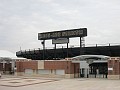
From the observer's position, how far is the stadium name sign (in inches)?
2847

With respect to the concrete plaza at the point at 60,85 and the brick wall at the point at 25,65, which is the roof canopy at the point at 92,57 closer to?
the brick wall at the point at 25,65

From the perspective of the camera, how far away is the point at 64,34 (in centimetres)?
7631

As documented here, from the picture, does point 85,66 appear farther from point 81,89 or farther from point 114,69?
point 81,89

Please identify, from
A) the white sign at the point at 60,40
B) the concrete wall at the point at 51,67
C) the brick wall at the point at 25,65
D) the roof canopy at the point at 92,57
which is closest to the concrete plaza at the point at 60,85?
the roof canopy at the point at 92,57

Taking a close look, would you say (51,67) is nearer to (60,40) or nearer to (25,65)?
→ (25,65)

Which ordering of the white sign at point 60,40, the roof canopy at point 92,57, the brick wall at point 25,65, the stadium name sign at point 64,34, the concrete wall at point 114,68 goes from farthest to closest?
the white sign at point 60,40
the stadium name sign at point 64,34
the brick wall at point 25,65
the roof canopy at point 92,57
the concrete wall at point 114,68

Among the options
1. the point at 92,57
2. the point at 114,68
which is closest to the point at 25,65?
the point at 92,57

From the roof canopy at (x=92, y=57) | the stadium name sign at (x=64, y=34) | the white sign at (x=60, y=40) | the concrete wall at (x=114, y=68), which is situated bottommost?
the concrete wall at (x=114, y=68)

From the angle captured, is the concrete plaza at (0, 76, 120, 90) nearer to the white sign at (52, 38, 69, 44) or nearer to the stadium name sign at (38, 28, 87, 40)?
the stadium name sign at (38, 28, 87, 40)

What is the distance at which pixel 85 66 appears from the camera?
2422 inches

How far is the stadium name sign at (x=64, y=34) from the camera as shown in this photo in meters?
72.3

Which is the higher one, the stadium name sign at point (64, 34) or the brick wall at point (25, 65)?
the stadium name sign at point (64, 34)

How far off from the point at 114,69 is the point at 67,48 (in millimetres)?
24923

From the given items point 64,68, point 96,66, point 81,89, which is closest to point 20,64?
point 64,68
